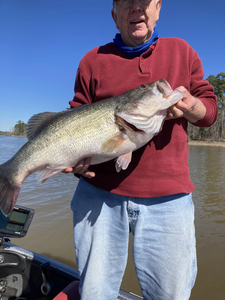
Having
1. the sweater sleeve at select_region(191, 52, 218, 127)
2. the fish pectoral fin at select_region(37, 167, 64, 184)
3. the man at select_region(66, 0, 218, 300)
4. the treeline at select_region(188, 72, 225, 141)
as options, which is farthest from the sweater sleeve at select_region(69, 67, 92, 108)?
the treeline at select_region(188, 72, 225, 141)

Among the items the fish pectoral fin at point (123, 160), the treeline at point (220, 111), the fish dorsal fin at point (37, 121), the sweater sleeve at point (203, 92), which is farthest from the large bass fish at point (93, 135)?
the treeline at point (220, 111)

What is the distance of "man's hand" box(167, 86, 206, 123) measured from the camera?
5.46 feet

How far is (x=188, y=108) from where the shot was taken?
1668 millimetres

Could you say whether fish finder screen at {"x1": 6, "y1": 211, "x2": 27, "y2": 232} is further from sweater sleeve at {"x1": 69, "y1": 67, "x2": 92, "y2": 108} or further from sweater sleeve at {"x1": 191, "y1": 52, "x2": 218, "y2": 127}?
sweater sleeve at {"x1": 191, "y1": 52, "x2": 218, "y2": 127}

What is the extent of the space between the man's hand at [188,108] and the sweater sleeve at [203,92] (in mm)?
105

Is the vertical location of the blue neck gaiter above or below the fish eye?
Result: above

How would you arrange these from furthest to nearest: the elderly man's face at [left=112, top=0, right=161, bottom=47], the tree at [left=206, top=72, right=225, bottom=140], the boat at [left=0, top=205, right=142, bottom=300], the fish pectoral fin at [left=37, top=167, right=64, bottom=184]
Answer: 1. the tree at [left=206, top=72, right=225, bottom=140]
2. the boat at [left=0, top=205, right=142, bottom=300]
3. the fish pectoral fin at [left=37, top=167, right=64, bottom=184]
4. the elderly man's face at [left=112, top=0, right=161, bottom=47]

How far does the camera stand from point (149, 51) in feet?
6.75

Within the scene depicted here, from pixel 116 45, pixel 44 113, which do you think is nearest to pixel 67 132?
pixel 44 113

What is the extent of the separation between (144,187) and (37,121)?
53.8 inches

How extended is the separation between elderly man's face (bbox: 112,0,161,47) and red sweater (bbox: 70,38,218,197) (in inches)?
6.5

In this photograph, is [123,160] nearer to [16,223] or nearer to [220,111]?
[16,223]

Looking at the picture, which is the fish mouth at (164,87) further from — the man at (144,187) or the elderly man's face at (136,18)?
the elderly man's face at (136,18)

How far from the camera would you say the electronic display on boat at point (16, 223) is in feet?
8.89
